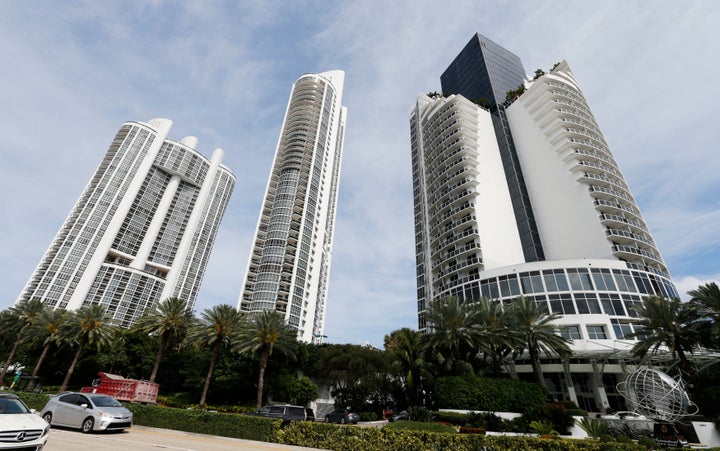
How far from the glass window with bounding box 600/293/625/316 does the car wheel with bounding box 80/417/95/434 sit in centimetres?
5293

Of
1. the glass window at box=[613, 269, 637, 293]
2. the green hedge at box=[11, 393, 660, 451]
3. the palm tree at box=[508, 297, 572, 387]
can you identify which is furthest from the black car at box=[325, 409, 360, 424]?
the glass window at box=[613, 269, 637, 293]

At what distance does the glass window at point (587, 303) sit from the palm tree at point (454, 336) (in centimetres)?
1614

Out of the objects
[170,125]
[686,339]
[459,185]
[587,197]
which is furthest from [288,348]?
[170,125]

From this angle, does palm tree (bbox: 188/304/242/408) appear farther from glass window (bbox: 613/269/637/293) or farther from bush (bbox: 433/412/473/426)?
glass window (bbox: 613/269/637/293)

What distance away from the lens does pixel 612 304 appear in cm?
4456

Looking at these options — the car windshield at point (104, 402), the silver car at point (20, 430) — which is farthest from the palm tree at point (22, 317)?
the silver car at point (20, 430)

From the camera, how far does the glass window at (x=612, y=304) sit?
44.1m

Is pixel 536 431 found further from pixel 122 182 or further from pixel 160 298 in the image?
pixel 122 182

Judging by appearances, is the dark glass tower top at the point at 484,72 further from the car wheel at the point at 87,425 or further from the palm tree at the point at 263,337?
the car wheel at the point at 87,425

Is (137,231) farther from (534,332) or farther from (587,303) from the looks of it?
(587,303)

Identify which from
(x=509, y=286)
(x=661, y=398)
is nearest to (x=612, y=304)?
(x=509, y=286)

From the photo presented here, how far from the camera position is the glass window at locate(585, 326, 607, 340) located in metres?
A: 42.4

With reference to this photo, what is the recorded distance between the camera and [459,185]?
72688mm

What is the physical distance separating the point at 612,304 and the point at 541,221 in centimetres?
2654
